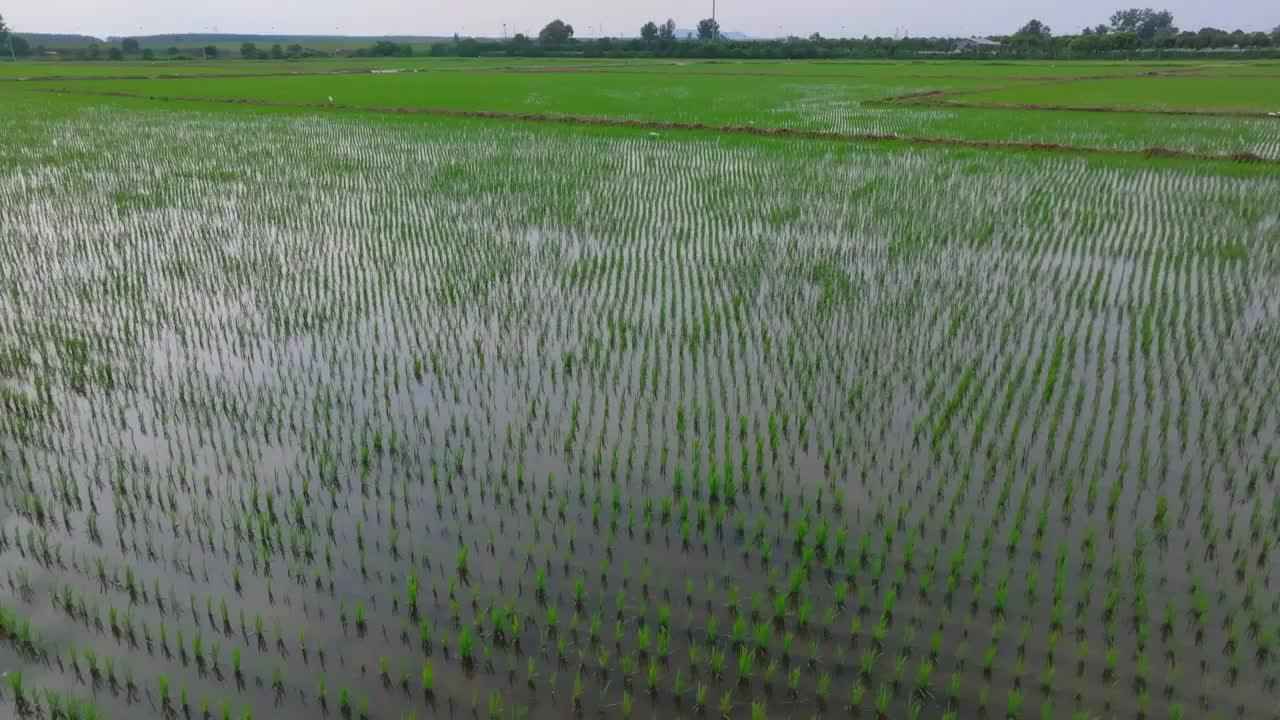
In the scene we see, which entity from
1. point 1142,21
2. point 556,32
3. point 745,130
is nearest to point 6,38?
point 556,32

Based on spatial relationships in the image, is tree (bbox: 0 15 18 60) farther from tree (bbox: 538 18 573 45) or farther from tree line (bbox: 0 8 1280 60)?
tree (bbox: 538 18 573 45)

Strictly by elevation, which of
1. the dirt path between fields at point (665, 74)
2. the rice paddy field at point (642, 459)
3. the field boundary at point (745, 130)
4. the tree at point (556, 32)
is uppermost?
the tree at point (556, 32)

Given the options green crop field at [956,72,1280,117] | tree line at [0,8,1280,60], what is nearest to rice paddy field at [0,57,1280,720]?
green crop field at [956,72,1280,117]

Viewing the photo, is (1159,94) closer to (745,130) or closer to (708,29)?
(745,130)

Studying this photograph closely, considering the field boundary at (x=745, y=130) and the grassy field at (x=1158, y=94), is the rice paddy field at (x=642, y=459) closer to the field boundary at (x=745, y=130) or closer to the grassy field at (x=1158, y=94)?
the field boundary at (x=745, y=130)

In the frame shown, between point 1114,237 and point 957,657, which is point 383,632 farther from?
point 1114,237

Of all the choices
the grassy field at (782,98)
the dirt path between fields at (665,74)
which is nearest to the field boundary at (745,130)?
the grassy field at (782,98)

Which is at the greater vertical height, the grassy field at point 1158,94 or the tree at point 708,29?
the tree at point 708,29
